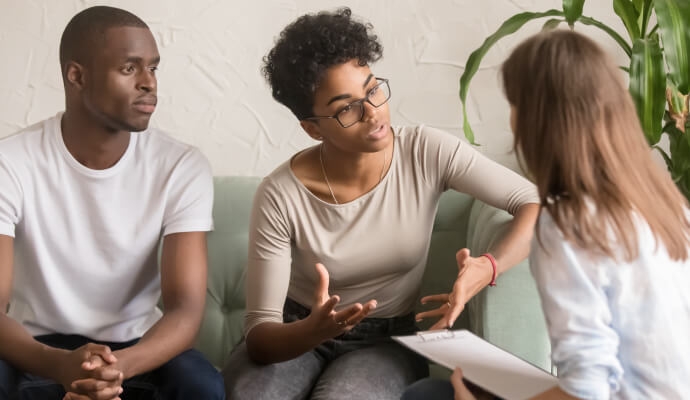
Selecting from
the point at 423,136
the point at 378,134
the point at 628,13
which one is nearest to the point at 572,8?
the point at 628,13

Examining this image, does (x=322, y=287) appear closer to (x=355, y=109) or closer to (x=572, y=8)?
(x=355, y=109)

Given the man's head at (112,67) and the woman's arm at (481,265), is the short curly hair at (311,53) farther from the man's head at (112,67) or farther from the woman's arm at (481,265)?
the woman's arm at (481,265)

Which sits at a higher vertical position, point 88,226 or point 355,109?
point 355,109

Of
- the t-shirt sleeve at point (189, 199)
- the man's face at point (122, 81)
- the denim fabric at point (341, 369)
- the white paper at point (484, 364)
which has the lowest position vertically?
the denim fabric at point (341, 369)

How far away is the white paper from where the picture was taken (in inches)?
39.7

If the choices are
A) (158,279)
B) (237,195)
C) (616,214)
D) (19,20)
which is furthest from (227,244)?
(616,214)

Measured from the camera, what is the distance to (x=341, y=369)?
142 centimetres

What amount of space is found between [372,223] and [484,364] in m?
0.50

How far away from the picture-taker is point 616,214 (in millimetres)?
805

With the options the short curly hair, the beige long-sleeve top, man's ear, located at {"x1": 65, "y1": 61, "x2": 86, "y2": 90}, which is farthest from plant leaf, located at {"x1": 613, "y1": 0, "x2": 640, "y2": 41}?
man's ear, located at {"x1": 65, "y1": 61, "x2": 86, "y2": 90}

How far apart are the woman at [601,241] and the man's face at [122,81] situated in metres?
0.92

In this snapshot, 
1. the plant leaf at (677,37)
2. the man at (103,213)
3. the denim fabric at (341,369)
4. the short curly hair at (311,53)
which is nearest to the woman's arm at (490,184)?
the denim fabric at (341,369)

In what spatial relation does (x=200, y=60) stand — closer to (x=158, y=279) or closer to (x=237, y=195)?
(x=237, y=195)

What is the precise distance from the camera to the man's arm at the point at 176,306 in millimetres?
1384
